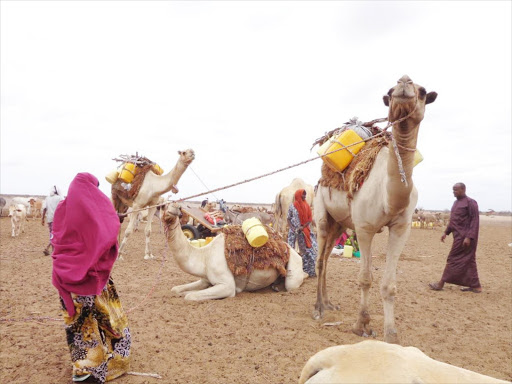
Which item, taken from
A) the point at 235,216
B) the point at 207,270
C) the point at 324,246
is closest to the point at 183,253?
the point at 207,270

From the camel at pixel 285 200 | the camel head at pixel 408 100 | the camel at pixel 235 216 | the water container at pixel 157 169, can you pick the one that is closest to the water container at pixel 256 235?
the camel head at pixel 408 100

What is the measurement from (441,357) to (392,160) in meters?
2.17

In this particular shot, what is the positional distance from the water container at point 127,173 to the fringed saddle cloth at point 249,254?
5.13 metres

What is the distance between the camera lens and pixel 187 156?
32.0 feet

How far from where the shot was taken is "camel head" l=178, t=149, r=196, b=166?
975 centimetres

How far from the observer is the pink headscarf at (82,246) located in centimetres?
308

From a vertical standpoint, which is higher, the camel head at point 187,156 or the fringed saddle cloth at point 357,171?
the camel head at point 187,156

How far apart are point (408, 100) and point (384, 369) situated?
8.37ft

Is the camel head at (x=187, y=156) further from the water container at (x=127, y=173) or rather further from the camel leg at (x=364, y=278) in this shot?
the camel leg at (x=364, y=278)

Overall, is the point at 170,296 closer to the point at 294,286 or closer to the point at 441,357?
the point at 294,286

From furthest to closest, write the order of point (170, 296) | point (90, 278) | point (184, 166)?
point (184, 166) < point (170, 296) < point (90, 278)

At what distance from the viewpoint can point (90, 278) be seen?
313cm

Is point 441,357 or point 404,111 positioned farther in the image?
point 441,357

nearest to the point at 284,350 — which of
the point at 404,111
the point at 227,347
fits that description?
the point at 227,347
